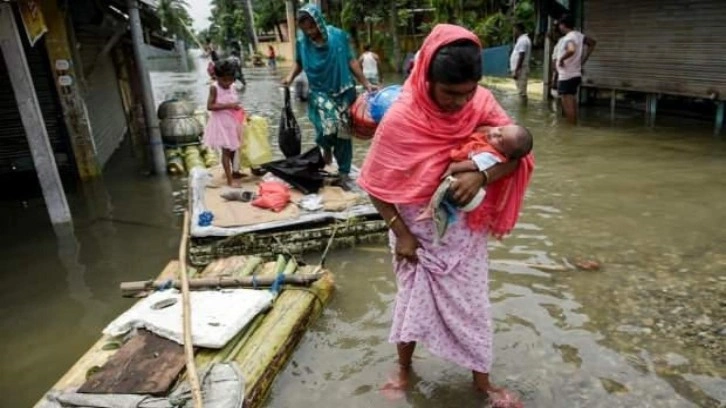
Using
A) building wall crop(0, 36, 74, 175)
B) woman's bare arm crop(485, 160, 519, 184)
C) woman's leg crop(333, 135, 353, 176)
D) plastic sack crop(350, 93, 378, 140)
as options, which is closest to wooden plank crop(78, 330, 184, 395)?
woman's bare arm crop(485, 160, 519, 184)

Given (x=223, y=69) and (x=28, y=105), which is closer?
(x=28, y=105)

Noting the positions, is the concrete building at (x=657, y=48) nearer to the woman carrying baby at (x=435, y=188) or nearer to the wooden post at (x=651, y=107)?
the wooden post at (x=651, y=107)

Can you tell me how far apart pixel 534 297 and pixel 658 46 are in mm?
7572

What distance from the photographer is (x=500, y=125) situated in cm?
231

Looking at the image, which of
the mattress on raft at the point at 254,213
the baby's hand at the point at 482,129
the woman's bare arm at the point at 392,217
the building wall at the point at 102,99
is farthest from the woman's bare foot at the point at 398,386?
the building wall at the point at 102,99

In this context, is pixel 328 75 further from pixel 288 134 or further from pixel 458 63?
pixel 458 63

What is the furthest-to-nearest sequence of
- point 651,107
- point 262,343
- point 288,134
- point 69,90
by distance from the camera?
1. point 651,107
2. point 69,90
3. point 288,134
4. point 262,343

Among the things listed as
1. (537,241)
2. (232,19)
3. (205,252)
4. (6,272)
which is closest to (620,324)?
(537,241)

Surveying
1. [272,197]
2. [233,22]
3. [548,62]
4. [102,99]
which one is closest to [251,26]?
[233,22]

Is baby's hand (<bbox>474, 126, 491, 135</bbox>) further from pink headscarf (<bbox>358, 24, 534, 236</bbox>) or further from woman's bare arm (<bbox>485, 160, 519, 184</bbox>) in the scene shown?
woman's bare arm (<bbox>485, 160, 519, 184</bbox>)

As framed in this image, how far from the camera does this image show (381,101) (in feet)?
15.1

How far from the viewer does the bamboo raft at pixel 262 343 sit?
279 centimetres

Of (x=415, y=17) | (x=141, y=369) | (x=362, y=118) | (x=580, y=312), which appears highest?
(x=415, y=17)

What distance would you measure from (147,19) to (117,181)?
4464 millimetres
